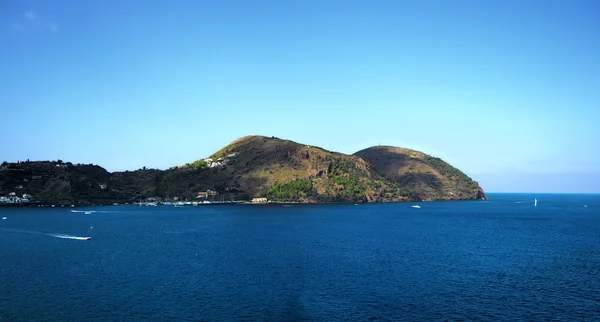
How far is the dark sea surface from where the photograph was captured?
2201 inches

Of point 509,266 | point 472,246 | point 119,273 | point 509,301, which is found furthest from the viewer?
point 472,246

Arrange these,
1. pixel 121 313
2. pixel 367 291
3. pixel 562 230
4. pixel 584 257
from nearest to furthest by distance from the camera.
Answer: pixel 121 313 → pixel 367 291 → pixel 584 257 → pixel 562 230

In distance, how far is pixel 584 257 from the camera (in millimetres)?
93812

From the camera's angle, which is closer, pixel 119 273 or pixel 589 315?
pixel 589 315

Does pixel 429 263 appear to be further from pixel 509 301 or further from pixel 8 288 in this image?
pixel 8 288

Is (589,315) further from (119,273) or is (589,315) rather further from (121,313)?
(119,273)

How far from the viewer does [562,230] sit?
14950 cm

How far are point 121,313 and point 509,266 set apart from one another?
6886cm

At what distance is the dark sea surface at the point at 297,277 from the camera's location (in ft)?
183

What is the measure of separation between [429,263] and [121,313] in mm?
57639

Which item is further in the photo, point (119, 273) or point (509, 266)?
point (509, 266)

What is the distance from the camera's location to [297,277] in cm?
7344

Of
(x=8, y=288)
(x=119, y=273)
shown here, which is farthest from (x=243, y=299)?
(x=8, y=288)

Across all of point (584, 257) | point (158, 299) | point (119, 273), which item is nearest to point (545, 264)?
point (584, 257)
